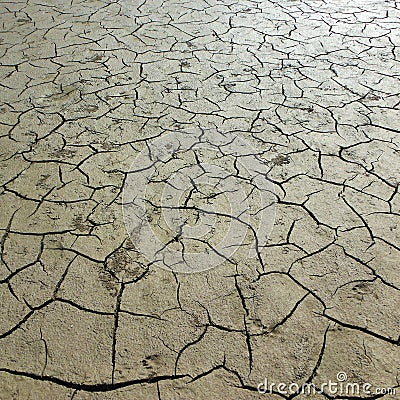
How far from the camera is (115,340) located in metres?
1.40

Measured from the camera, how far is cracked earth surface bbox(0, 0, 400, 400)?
1.34 m

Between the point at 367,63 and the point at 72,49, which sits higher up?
the point at 367,63

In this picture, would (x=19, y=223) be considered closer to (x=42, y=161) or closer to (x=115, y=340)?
(x=42, y=161)

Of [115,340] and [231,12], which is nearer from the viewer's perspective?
[115,340]

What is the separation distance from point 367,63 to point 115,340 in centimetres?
247

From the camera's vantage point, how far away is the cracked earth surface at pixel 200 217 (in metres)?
1.34

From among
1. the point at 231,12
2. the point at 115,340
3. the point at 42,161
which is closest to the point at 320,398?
the point at 115,340

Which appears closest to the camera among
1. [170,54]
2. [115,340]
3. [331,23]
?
[115,340]

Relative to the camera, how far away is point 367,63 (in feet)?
9.80

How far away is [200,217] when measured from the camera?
1859 mm

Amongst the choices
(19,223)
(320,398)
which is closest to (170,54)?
(19,223)

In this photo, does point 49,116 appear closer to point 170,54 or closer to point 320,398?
point 170,54

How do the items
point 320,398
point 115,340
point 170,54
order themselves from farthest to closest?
point 170,54 < point 115,340 < point 320,398

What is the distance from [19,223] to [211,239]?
Result: 0.77 m
